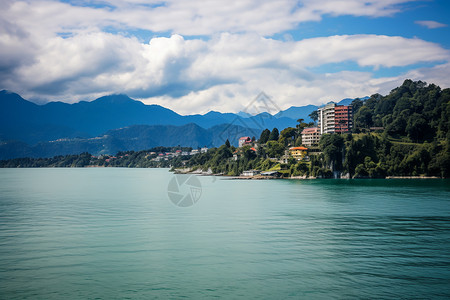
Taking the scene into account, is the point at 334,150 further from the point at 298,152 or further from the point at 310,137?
the point at 310,137

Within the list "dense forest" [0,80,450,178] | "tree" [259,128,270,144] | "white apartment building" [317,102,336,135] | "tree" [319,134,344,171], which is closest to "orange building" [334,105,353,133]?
"white apartment building" [317,102,336,135]

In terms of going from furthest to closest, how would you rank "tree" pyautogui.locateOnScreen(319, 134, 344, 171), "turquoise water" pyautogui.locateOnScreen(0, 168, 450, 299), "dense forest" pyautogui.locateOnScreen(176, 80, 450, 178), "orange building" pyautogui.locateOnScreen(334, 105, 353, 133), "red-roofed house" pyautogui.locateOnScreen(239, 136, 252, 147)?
"red-roofed house" pyautogui.locateOnScreen(239, 136, 252, 147), "orange building" pyautogui.locateOnScreen(334, 105, 353, 133), "tree" pyautogui.locateOnScreen(319, 134, 344, 171), "dense forest" pyautogui.locateOnScreen(176, 80, 450, 178), "turquoise water" pyautogui.locateOnScreen(0, 168, 450, 299)

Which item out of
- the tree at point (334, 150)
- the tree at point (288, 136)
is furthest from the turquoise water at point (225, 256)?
the tree at point (288, 136)

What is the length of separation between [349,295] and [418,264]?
5427 millimetres

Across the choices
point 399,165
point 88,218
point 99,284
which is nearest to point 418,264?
point 99,284

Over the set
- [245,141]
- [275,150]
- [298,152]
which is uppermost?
[245,141]

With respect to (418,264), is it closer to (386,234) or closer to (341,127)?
(386,234)

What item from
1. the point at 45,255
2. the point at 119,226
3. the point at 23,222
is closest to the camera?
the point at 45,255

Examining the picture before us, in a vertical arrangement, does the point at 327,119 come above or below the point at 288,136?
above

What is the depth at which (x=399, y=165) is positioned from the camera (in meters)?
93.9

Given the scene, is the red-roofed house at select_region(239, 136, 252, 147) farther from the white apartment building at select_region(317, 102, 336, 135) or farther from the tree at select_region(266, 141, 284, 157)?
the white apartment building at select_region(317, 102, 336, 135)

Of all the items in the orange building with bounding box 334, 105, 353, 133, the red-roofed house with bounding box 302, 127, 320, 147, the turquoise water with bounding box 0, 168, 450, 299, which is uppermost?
the orange building with bounding box 334, 105, 353, 133

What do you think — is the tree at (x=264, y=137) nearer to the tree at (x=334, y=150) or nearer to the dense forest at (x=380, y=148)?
the dense forest at (x=380, y=148)

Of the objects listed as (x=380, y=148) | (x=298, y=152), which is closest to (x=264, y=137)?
(x=298, y=152)
